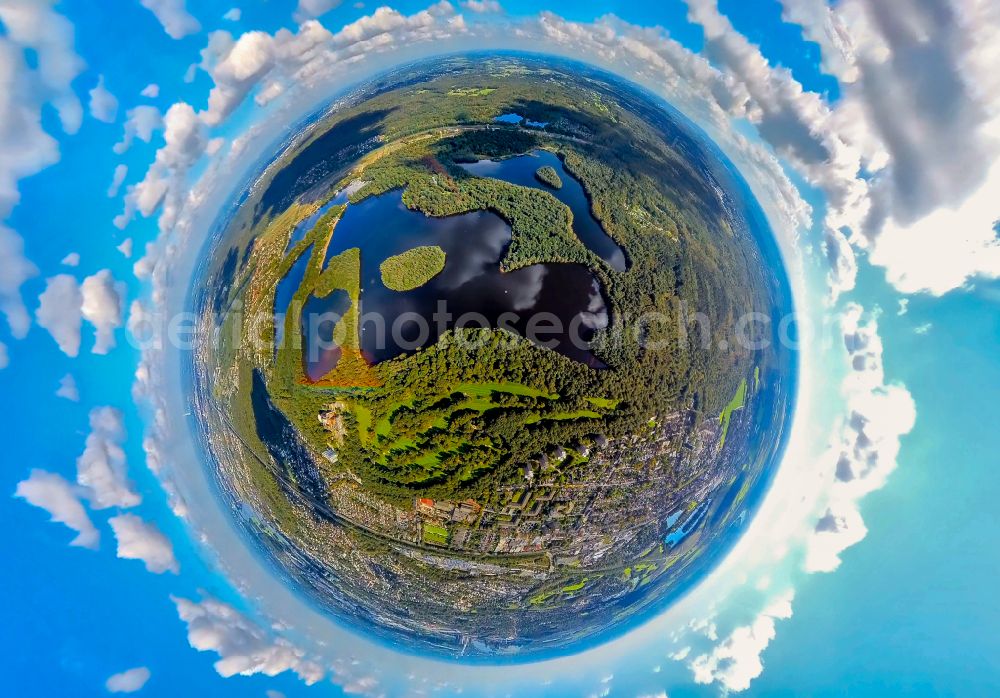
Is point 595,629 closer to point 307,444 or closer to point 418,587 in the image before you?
point 418,587

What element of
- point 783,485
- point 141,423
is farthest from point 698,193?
point 141,423

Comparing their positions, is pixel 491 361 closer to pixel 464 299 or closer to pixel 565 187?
pixel 464 299

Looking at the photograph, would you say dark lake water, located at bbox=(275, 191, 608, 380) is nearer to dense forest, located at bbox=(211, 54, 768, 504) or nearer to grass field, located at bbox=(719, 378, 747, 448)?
dense forest, located at bbox=(211, 54, 768, 504)

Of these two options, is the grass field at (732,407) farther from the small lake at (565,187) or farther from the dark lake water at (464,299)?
the small lake at (565,187)

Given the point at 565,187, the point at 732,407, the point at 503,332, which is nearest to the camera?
the point at 503,332

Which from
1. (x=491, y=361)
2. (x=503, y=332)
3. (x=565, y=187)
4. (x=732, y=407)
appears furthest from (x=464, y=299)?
(x=732, y=407)

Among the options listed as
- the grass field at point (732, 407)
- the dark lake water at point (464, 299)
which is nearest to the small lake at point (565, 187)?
the dark lake water at point (464, 299)

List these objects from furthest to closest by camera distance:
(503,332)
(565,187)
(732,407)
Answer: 1. (732,407)
2. (565,187)
3. (503,332)
